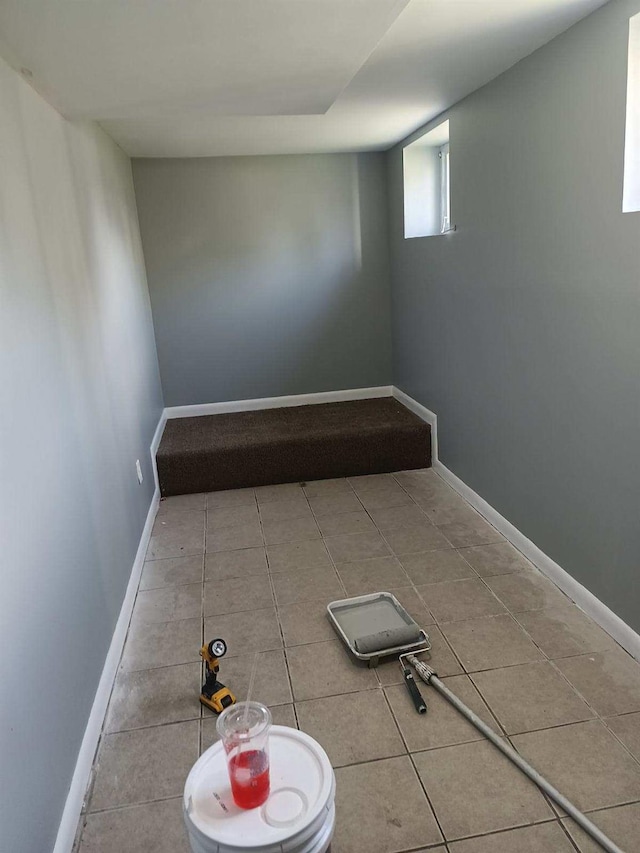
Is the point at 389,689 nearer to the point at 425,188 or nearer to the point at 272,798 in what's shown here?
the point at 272,798

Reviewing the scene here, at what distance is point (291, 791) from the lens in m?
1.12

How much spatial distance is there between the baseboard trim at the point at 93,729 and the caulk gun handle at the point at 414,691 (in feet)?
3.11

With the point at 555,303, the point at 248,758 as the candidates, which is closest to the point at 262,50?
the point at 555,303

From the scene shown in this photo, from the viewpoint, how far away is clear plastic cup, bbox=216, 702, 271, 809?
1.09m

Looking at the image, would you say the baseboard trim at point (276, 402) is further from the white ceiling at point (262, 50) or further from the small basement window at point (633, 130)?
the small basement window at point (633, 130)

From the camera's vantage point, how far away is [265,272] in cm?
433

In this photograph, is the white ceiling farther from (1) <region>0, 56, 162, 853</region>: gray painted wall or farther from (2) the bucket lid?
(2) the bucket lid

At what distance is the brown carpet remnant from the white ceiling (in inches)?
70.0

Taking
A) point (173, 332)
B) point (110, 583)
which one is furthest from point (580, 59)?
point (173, 332)

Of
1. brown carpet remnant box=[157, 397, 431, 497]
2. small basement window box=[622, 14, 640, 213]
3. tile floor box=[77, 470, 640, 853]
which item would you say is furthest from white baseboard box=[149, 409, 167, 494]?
small basement window box=[622, 14, 640, 213]

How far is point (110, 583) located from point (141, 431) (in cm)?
120

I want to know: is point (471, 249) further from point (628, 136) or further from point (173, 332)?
point (173, 332)

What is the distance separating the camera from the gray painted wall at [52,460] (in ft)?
4.31

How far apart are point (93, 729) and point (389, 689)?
902 mm
